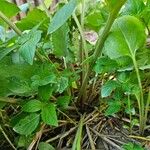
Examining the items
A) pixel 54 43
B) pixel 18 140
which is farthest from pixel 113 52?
pixel 18 140

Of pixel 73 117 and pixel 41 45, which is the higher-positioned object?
pixel 41 45

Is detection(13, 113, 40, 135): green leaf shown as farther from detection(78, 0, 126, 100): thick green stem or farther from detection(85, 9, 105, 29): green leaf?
detection(85, 9, 105, 29): green leaf

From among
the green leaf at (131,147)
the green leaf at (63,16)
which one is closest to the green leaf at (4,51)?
the green leaf at (63,16)

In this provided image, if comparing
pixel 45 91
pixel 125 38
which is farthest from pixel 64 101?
pixel 125 38

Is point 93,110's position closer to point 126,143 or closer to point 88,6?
point 126,143

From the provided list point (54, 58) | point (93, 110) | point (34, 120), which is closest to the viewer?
point (34, 120)

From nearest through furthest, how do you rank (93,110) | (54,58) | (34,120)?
(34,120)
(93,110)
(54,58)

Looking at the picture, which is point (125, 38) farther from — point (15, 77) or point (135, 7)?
point (15, 77)

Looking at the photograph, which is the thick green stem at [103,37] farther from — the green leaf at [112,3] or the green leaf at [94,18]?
the green leaf at [94,18]
